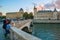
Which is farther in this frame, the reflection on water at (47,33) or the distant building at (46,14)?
the distant building at (46,14)

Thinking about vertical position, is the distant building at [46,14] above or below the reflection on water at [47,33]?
below

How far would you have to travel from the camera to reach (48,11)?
104m

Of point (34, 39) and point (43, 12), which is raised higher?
point (34, 39)

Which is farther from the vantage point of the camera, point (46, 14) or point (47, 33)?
point (46, 14)

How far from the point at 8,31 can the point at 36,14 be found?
88031mm

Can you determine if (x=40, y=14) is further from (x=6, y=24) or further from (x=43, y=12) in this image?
(x=6, y=24)

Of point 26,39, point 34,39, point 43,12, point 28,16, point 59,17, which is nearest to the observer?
point 34,39

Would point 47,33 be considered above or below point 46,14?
above

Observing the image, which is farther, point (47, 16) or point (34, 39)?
point (47, 16)

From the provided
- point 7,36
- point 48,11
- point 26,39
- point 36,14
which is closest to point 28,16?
point 36,14

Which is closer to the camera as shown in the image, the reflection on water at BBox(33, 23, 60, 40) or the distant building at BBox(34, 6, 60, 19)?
the reflection on water at BBox(33, 23, 60, 40)

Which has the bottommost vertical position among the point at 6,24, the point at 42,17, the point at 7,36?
the point at 42,17

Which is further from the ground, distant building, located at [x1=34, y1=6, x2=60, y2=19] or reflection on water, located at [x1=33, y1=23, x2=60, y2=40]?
reflection on water, located at [x1=33, y1=23, x2=60, y2=40]

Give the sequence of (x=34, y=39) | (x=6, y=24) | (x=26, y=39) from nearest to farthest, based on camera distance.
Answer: (x=34, y=39) → (x=26, y=39) → (x=6, y=24)
